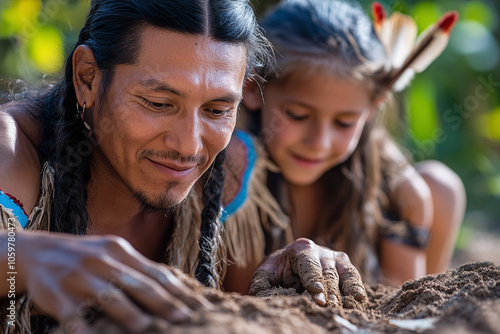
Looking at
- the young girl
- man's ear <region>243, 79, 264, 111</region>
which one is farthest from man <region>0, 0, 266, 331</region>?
man's ear <region>243, 79, 264, 111</region>


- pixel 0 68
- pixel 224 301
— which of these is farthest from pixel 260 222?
pixel 0 68

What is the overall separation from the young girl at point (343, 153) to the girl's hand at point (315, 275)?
28.1 inches

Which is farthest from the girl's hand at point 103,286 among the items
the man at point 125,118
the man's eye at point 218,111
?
the man's eye at point 218,111

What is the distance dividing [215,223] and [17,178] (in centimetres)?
75

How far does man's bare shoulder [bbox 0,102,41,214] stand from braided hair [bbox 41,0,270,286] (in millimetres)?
58

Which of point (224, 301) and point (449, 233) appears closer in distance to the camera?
point (224, 301)

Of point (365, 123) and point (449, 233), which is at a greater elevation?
point (365, 123)

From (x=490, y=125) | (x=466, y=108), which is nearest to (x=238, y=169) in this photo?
(x=466, y=108)

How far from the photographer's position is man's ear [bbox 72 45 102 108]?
1986 millimetres

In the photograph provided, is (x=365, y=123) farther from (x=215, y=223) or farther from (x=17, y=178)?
(x=17, y=178)

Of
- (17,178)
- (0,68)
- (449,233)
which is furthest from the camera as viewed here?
(0,68)

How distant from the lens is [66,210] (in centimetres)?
192

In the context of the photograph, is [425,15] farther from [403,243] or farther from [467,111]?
[403,243]

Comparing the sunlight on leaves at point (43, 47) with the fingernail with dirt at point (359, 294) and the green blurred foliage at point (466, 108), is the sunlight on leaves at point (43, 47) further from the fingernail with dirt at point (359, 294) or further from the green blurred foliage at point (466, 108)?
the fingernail with dirt at point (359, 294)
